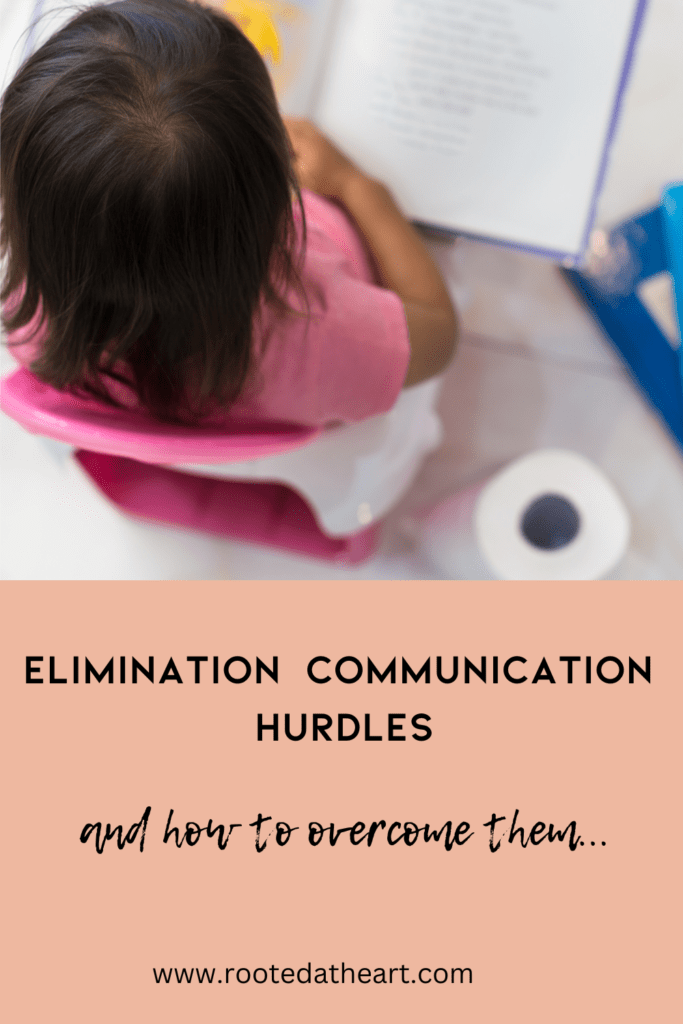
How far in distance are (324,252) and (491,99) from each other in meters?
0.19

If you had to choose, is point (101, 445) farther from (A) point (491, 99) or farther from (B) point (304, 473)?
(A) point (491, 99)

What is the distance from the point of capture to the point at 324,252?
50 centimetres

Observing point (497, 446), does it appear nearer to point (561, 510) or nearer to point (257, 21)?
point (561, 510)

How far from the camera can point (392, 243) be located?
59 cm

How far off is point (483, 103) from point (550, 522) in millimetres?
357

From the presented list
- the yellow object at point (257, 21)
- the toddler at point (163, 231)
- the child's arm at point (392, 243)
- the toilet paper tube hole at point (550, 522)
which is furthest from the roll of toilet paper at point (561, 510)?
the yellow object at point (257, 21)

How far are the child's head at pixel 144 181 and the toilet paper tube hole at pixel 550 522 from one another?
41 centimetres

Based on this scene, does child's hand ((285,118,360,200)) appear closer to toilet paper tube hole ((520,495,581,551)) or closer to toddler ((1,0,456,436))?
toddler ((1,0,456,436))

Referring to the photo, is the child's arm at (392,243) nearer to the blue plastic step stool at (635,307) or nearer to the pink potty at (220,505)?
the pink potty at (220,505)

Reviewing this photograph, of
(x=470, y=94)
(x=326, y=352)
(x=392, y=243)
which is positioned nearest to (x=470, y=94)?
(x=470, y=94)

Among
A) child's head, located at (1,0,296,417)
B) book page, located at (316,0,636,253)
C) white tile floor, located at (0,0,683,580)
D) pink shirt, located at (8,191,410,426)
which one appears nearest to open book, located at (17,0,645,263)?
book page, located at (316,0,636,253)

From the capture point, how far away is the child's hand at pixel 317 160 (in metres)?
0.56

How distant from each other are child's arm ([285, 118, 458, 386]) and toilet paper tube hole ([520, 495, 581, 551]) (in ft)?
0.58

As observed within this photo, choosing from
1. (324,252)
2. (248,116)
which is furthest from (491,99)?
(248,116)
